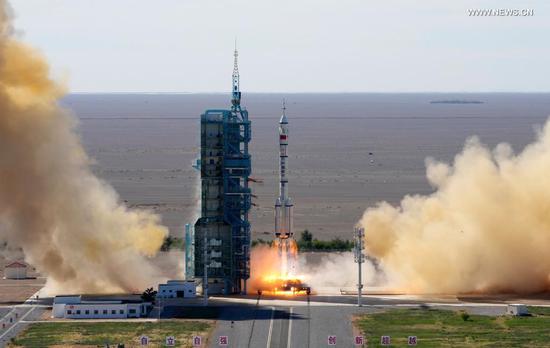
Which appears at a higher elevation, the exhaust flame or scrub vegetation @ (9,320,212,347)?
the exhaust flame

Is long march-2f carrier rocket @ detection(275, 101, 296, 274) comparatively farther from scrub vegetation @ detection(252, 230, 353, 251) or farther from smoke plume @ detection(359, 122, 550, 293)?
scrub vegetation @ detection(252, 230, 353, 251)

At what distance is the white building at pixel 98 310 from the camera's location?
67.0 metres

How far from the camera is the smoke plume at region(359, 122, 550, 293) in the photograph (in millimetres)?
74125

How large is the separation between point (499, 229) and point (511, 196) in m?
2.23

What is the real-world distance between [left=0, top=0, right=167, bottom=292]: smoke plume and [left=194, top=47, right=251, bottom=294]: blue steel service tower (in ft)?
15.3

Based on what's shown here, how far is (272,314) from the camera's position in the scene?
2650 inches

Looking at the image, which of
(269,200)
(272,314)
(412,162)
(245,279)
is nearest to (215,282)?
(245,279)

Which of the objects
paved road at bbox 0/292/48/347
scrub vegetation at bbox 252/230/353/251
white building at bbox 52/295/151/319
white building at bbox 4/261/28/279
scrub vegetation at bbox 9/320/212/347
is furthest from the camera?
scrub vegetation at bbox 252/230/353/251

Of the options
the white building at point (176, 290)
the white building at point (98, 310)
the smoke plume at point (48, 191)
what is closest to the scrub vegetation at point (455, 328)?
the white building at point (176, 290)

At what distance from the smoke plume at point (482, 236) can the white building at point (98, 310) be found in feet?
55.0

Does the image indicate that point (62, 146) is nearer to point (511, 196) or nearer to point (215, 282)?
point (215, 282)

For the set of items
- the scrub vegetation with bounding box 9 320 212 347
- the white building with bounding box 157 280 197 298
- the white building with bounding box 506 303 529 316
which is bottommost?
the scrub vegetation with bounding box 9 320 212 347

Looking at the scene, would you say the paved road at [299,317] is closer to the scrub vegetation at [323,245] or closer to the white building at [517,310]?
the white building at [517,310]

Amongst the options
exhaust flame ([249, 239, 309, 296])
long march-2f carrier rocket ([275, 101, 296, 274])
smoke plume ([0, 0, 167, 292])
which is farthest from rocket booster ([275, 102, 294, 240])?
smoke plume ([0, 0, 167, 292])
